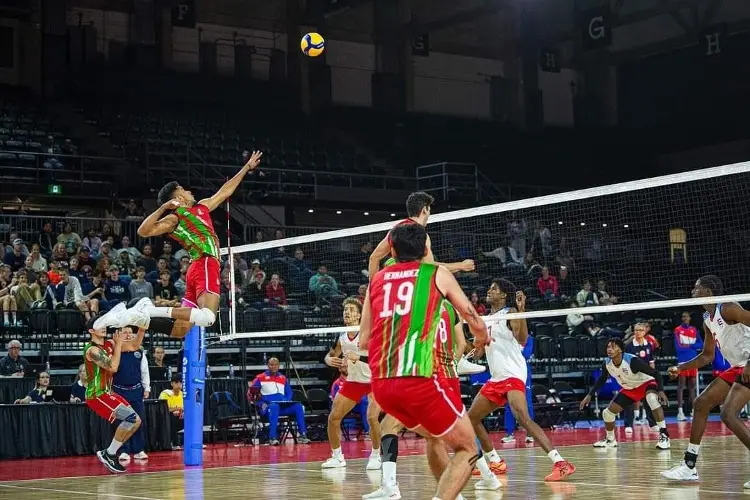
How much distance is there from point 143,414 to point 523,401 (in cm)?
885

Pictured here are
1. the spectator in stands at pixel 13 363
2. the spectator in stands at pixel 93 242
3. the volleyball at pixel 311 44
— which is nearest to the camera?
the spectator in stands at pixel 13 363

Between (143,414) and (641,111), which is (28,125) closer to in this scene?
(143,414)

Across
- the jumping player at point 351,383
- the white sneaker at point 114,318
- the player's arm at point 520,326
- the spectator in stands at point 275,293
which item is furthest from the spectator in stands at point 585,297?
the white sneaker at point 114,318

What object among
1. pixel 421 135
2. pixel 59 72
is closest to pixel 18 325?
pixel 59 72

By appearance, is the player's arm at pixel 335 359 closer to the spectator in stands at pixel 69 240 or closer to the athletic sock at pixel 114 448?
the athletic sock at pixel 114 448

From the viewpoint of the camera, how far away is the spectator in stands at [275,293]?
66.4 ft

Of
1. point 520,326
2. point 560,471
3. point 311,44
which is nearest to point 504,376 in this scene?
point 520,326

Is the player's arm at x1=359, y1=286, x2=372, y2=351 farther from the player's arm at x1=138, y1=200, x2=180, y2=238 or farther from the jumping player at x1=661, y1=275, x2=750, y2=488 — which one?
the player's arm at x1=138, y1=200, x2=180, y2=238

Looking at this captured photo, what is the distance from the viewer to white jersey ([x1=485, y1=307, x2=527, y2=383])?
12.0 metres

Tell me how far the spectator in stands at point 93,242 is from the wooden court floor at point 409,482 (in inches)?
475

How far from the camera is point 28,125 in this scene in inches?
1273

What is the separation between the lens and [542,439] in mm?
11500

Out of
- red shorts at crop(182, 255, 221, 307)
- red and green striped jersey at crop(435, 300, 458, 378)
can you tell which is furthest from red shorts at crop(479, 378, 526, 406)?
red shorts at crop(182, 255, 221, 307)

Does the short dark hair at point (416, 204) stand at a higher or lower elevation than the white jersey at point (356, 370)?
higher
